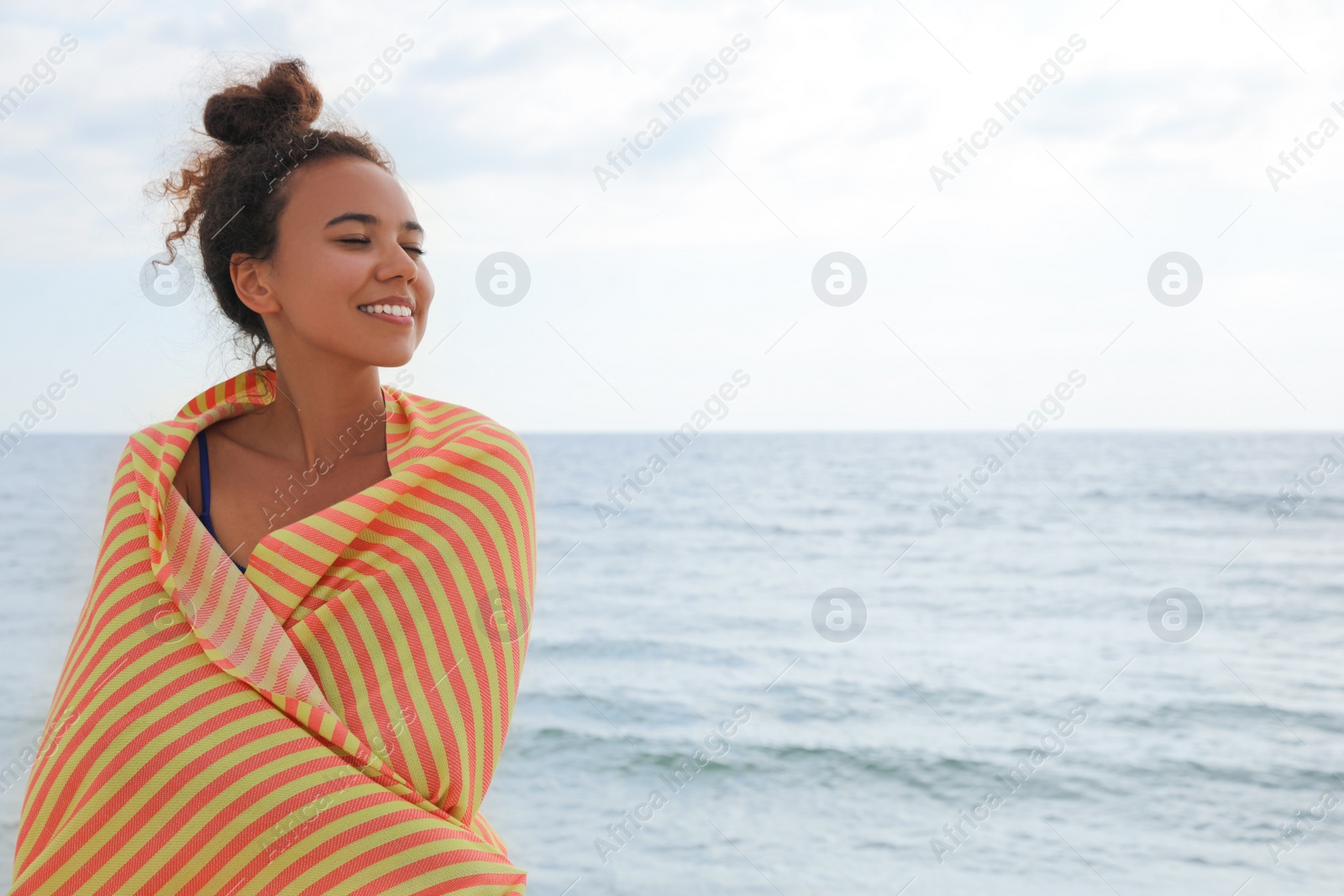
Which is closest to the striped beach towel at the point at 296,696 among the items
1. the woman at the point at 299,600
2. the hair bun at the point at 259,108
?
the woman at the point at 299,600

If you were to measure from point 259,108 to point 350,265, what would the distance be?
45 cm

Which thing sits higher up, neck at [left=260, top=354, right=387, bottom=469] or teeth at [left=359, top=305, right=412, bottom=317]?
teeth at [left=359, top=305, right=412, bottom=317]

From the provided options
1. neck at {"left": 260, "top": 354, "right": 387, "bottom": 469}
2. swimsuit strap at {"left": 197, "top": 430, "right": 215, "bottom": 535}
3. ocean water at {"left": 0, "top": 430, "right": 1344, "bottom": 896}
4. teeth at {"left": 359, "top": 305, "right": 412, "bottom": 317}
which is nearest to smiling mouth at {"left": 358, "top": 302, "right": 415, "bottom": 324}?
teeth at {"left": 359, "top": 305, "right": 412, "bottom": 317}

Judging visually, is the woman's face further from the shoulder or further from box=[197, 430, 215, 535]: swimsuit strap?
box=[197, 430, 215, 535]: swimsuit strap

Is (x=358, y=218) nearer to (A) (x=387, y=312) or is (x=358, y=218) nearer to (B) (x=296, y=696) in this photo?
(A) (x=387, y=312)

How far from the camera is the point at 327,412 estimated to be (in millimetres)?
2049

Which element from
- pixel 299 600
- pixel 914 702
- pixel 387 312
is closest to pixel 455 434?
pixel 387 312

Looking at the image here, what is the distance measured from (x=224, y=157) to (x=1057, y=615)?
1264cm

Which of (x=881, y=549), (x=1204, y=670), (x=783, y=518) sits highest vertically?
(x=1204, y=670)

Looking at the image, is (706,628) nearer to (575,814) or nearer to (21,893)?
(575,814)

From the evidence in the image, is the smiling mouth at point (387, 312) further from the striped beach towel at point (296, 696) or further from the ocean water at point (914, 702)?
the ocean water at point (914, 702)

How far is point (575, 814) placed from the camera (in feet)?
24.3

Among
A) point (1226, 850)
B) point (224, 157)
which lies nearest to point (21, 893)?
point (224, 157)

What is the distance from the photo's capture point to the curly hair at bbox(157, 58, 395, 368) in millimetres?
2018
